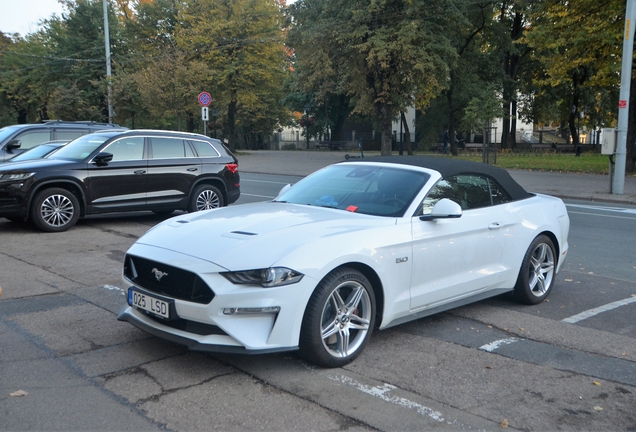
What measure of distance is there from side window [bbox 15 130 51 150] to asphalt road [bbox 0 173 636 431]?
351 inches

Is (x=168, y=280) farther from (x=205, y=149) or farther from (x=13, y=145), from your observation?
→ (x=13, y=145)

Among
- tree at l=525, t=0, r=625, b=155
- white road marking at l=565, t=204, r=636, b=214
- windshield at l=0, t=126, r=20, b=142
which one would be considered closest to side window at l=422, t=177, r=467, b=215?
white road marking at l=565, t=204, r=636, b=214

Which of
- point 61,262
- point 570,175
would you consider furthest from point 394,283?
point 570,175

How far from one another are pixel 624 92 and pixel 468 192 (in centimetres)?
1415

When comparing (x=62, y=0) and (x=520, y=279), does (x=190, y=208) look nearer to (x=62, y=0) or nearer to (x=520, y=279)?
(x=520, y=279)

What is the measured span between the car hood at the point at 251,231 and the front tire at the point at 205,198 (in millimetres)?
6688

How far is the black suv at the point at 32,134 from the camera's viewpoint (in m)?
14.4

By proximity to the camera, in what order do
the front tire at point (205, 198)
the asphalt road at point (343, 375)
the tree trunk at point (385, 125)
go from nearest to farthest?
the asphalt road at point (343, 375) → the front tire at point (205, 198) → the tree trunk at point (385, 125)

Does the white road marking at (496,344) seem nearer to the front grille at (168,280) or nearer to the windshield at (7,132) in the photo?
the front grille at (168,280)

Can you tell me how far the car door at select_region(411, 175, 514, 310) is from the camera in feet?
17.4

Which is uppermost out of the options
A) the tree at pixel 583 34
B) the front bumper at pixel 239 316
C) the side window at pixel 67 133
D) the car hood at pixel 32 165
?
the tree at pixel 583 34

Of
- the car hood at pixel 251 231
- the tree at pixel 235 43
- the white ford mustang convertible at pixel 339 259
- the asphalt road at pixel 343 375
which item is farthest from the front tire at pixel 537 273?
the tree at pixel 235 43

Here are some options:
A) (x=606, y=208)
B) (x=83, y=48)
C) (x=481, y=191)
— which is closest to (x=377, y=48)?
(x=606, y=208)

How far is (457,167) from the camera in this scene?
20.1 ft
